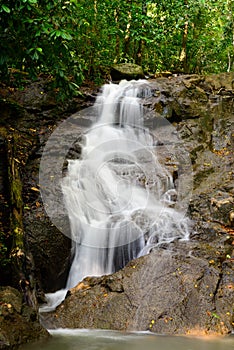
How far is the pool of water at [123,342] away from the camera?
3.68 m

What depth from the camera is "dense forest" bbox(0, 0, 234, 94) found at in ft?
14.9

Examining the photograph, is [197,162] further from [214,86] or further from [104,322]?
[104,322]

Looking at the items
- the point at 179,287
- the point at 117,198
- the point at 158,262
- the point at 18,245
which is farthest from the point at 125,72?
the point at 179,287

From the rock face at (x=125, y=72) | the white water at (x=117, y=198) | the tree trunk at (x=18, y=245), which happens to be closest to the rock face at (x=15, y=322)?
the tree trunk at (x=18, y=245)

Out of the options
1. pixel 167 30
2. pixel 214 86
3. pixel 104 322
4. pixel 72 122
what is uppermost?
pixel 167 30

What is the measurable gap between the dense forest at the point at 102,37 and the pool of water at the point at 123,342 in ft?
12.0

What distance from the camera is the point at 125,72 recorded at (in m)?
11.3

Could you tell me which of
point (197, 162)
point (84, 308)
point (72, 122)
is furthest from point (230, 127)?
point (84, 308)

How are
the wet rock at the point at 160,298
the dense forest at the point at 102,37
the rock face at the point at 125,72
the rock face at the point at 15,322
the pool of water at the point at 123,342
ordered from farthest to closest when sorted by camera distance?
the rock face at the point at 125,72
the dense forest at the point at 102,37
the wet rock at the point at 160,298
the pool of water at the point at 123,342
the rock face at the point at 15,322

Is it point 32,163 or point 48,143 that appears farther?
point 48,143

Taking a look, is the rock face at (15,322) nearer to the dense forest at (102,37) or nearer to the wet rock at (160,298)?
the wet rock at (160,298)

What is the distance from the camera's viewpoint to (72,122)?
880cm

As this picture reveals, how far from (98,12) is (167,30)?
3115 millimetres

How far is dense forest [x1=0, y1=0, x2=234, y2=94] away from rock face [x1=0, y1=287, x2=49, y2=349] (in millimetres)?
3135
